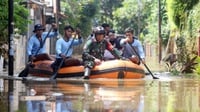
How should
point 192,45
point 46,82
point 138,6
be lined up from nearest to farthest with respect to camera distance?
point 46,82
point 192,45
point 138,6

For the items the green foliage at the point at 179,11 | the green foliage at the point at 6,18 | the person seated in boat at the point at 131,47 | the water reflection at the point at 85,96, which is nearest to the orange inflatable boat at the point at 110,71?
the water reflection at the point at 85,96

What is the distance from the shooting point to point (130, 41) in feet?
58.3

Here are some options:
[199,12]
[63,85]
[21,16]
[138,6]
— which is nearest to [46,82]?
[63,85]

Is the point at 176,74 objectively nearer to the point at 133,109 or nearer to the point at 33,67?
the point at 33,67

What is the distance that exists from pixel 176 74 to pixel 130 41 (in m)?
3.28

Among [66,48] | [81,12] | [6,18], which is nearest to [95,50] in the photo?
[66,48]

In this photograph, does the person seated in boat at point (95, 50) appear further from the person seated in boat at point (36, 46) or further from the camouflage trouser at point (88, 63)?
the person seated in boat at point (36, 46)

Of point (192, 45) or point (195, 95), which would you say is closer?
point (195, 95)

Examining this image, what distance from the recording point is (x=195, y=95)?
11.7m

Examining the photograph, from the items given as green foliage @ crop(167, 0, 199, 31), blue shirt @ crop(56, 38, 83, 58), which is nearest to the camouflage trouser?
blue shirt @ crop(56, 38, 83, 58)

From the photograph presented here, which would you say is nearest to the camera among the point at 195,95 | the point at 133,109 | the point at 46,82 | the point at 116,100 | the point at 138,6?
the point at 133,109

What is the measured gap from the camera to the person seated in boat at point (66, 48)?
656 inches

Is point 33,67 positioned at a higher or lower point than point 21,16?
lower

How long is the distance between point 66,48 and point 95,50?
115cm
